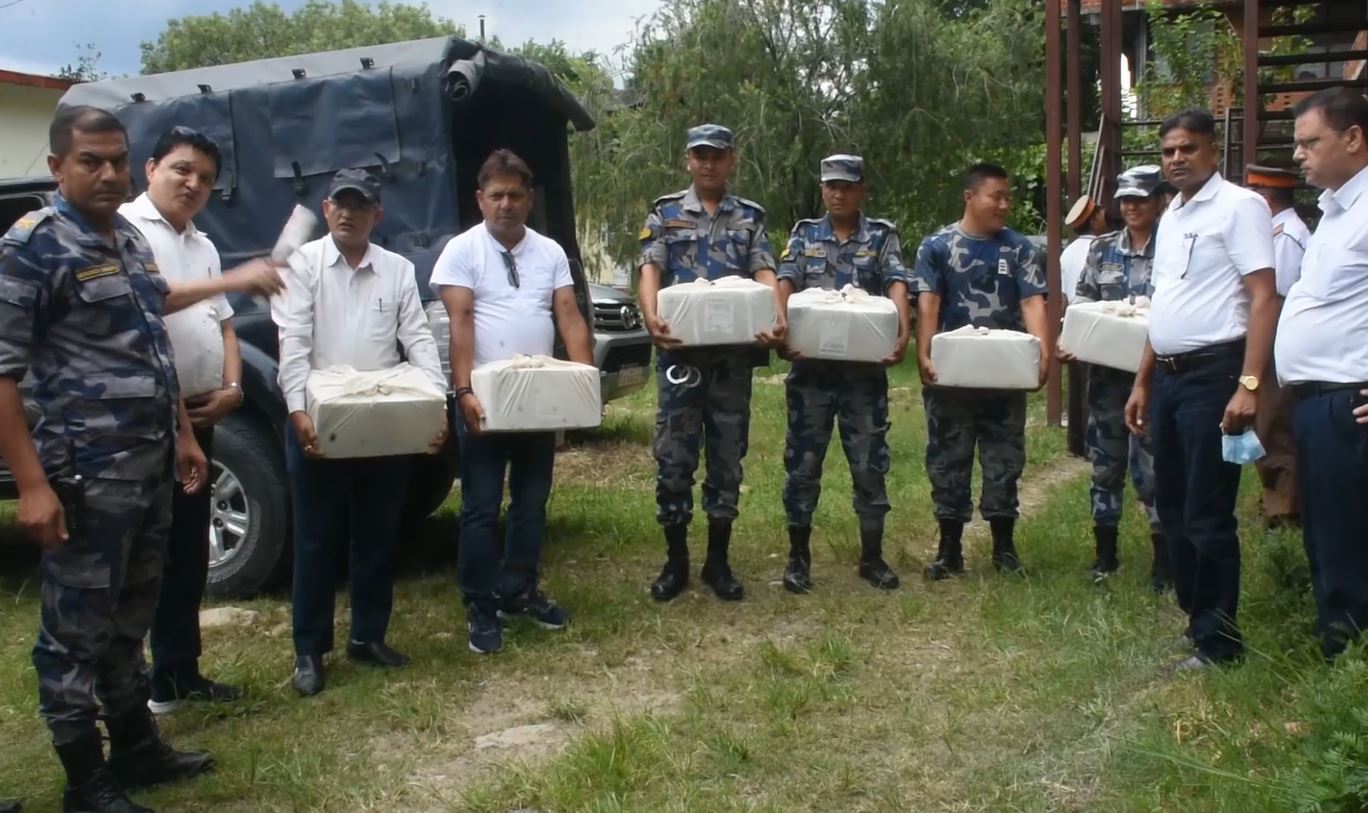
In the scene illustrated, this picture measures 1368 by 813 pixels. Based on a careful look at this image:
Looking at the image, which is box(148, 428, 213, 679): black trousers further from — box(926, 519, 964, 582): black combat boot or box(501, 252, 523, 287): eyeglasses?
box(926, 519, 964, 582): black combat boot

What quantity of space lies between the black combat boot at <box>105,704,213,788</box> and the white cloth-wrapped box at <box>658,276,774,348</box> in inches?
94.2

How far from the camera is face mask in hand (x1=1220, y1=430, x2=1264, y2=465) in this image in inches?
152

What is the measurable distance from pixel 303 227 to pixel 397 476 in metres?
1.06

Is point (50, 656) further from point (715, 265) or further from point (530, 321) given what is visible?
point (715, 265)

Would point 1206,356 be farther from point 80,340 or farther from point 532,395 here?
point 80,340

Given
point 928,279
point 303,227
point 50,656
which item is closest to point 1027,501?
point 928,279

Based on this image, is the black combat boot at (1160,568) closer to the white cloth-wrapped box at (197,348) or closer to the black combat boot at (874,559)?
the black combat boot at (874,559)

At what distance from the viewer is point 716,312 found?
198 inches

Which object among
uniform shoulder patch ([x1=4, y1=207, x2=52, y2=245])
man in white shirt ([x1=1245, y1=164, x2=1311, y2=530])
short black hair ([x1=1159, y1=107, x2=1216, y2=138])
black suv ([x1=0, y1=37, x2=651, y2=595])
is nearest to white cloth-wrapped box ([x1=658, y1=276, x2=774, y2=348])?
black suv ([x1=0, y1=37, x2=651, y2=595])

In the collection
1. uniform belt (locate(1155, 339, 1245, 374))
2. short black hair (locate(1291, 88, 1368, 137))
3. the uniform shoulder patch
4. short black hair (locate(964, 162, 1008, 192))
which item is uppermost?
short black hair (locate(1291, 88, 1368, 137))

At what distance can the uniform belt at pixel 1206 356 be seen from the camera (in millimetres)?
4102

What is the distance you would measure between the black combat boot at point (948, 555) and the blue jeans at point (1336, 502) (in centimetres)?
207

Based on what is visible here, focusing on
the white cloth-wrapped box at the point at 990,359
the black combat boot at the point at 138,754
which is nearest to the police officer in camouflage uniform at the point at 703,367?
the white cloth-wrapped box at the point at 990,359

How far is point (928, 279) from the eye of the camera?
562 centimetres
